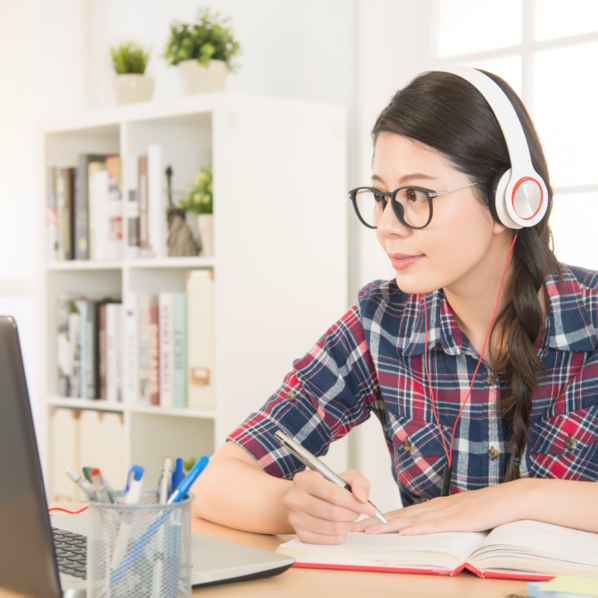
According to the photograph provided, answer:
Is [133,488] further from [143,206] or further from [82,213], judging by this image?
[82,213]

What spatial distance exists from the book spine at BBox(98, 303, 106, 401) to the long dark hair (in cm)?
148

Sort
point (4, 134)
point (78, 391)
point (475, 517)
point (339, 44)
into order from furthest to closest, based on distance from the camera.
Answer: point (4, 134) → point (78, 391) → point (339, 44) → point (475, 517)

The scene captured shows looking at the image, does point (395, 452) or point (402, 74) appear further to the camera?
point (402, 74)

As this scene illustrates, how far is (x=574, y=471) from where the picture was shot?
3.61 feet

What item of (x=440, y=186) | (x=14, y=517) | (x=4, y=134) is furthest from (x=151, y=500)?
(x=4, y=134)

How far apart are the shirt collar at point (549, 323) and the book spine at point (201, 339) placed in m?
0.91

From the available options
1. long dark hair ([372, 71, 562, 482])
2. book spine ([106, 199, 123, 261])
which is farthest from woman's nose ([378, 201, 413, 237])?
book spine ([106, 199, 123, 261])

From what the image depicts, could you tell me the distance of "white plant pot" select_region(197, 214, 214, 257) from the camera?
210cm

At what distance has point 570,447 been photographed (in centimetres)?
109

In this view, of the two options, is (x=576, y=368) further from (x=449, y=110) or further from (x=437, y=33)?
(x=437, y=33)

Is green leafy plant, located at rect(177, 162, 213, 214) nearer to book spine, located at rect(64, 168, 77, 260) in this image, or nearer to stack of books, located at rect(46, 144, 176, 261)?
stack of books, located at rect(46, 144, 176, 261)

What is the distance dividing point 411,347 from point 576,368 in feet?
0.88

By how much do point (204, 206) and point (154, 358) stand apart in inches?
19.5

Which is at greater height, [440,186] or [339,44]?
[339,44]
